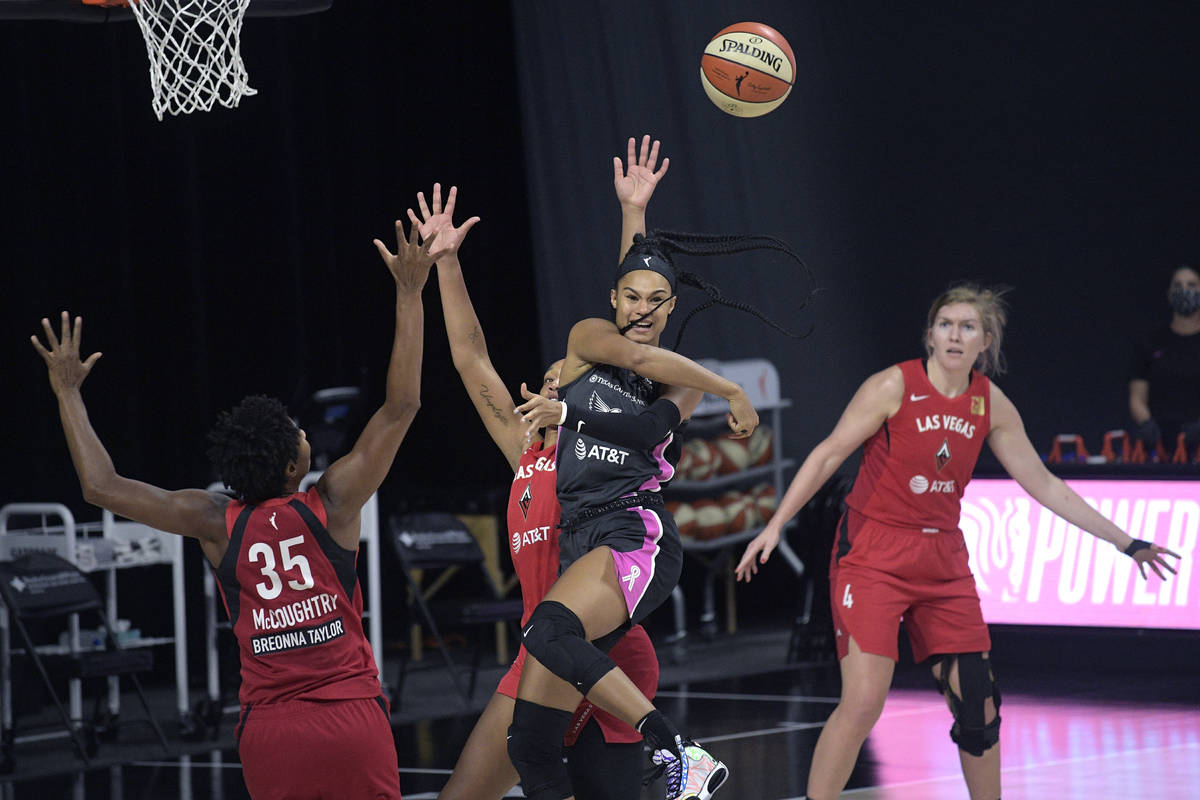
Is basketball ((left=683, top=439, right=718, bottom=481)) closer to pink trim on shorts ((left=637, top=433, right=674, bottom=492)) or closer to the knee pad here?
pink trim on shorts ((left=637, top=433, right=674, bottom=492))

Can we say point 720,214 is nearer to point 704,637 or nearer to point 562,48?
point 562,48

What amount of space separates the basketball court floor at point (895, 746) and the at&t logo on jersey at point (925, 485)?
1.62m

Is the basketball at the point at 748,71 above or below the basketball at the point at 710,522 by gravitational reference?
above

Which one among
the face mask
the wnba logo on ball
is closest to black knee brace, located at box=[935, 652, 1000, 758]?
the wnba logo on ball

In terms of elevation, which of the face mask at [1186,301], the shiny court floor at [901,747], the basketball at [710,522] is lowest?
the shiny court floor at [901,747]

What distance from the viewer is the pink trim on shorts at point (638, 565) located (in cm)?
458

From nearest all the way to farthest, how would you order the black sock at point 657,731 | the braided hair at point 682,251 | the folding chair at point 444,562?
the black sock at point 657,731
the braided hair at point 682,251
the folding chair at point 444,562

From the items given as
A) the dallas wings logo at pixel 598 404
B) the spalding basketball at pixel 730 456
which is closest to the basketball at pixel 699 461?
the spalding basketball at pixel 730 456

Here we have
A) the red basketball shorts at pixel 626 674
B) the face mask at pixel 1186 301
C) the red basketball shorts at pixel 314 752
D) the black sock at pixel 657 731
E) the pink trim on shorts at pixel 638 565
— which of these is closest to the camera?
the red basketball shorts at pixel 314 752

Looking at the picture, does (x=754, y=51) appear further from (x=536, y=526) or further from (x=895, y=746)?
(x=895, y=746)

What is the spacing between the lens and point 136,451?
10078 mm

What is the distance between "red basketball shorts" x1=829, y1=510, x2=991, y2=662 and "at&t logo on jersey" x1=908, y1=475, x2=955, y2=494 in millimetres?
Result: 137

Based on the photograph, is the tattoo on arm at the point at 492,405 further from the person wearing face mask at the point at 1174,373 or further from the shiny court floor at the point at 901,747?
the person wearing face mask at the point at 1174,373

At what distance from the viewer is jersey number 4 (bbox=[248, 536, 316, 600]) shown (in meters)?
3.99
